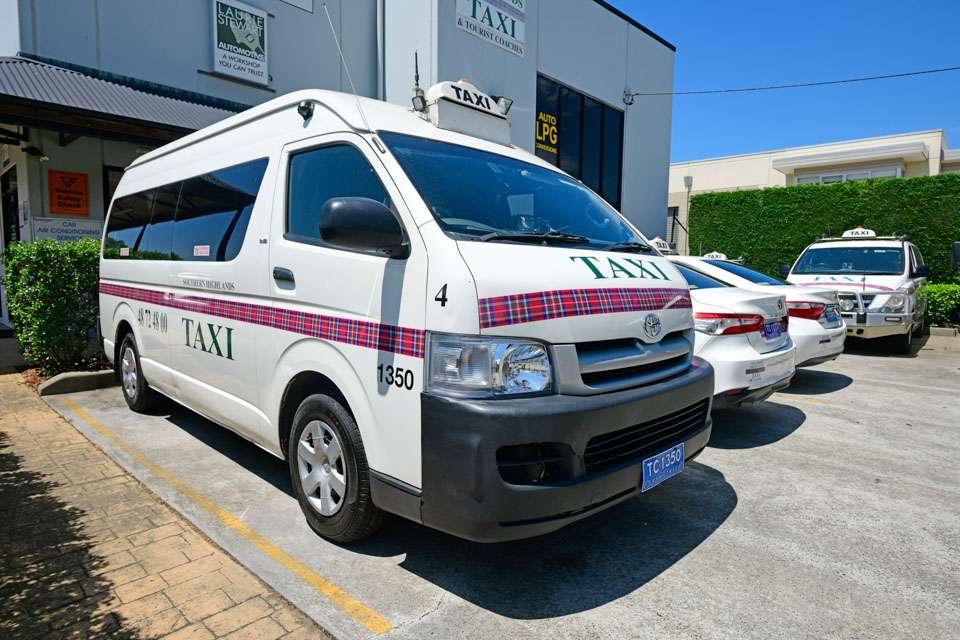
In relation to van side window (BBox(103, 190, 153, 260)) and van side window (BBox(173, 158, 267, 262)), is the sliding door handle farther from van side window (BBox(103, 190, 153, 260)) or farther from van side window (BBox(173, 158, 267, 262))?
van side window (BBox(103, 190, 153, 260))

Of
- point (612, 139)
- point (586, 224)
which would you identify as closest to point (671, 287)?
point (586, 224)

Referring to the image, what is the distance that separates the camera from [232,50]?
10422mm

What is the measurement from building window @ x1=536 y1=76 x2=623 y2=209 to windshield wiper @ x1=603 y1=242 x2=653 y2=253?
11453 millimetres

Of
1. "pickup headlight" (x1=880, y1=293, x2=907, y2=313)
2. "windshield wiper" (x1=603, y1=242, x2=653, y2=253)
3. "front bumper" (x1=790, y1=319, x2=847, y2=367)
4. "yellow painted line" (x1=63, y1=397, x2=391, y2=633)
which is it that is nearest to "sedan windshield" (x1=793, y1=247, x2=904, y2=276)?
"pickup headlight" (x1=880, y1=293, x2=907, y2=313)

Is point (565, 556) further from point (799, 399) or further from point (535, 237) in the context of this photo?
point (799, 399)

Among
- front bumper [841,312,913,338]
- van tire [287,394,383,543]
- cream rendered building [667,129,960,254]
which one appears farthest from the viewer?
cream rendered building [667,129,960,254]

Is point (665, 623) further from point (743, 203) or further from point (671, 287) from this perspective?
point (743, 203)

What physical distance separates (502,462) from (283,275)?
1749 mm

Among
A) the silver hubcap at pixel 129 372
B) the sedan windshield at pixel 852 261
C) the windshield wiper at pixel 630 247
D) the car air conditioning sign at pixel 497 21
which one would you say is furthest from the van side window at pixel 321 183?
the car air conditioning sign at pixel 497 21

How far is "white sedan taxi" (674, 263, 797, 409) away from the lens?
468 centimetres

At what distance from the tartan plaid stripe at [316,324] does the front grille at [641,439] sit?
2.96 ft

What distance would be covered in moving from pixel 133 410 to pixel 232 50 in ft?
24.3

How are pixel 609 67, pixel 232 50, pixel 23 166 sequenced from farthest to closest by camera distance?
1. pixel 609 67
2. pixel 232 50
3. pixel 23 166

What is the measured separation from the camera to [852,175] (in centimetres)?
2594
